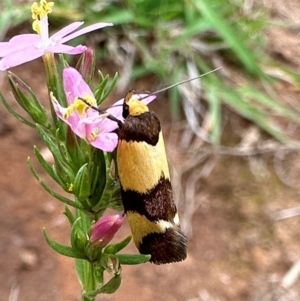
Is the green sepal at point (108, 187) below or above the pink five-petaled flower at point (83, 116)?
below

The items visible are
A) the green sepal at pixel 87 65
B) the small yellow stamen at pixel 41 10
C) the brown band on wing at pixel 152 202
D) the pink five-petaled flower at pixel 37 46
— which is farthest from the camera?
the small yellow stamen at pixel 41 10

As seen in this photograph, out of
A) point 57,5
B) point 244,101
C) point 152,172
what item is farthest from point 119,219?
point 57,5

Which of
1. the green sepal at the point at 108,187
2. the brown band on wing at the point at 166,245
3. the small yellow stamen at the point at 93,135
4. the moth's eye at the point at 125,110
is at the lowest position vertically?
the brown band on wing at the point at 166,245

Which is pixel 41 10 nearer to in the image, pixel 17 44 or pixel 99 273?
pixel 17 44

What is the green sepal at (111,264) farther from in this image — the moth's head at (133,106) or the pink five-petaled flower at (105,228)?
the moth's head at (133,106)

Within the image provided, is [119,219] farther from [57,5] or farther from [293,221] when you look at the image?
[57,5]

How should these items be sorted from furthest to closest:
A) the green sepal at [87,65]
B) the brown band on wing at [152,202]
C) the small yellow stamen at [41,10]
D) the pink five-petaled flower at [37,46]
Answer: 1. the small yellow stamen at [41,10]
2. the green sepal at [87,65]
3. the pink five-petaled flower at [37,46]
4. the brown band on wing at [152,202]

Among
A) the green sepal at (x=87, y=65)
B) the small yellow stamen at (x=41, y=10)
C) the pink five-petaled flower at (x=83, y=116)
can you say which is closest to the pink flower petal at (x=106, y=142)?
the pink five-petaled flower at (x=83, y=116)
